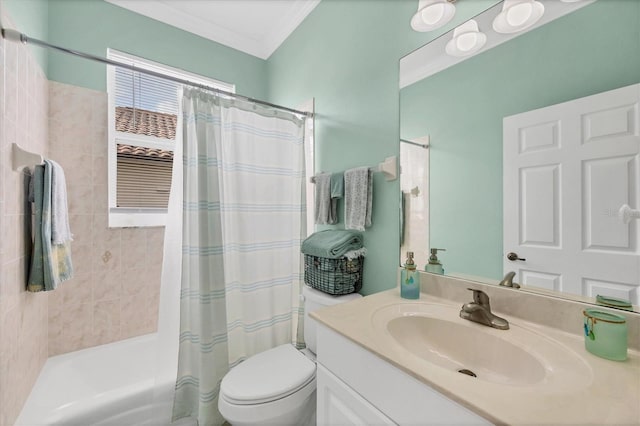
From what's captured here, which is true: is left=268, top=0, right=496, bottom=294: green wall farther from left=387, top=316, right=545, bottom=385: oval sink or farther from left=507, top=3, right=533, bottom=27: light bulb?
left=387, top=316, right=545, bottom=385: oval sink

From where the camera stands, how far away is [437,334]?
922 mm

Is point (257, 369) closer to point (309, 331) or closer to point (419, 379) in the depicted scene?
point (309, 331)

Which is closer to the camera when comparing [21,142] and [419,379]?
[419,379]

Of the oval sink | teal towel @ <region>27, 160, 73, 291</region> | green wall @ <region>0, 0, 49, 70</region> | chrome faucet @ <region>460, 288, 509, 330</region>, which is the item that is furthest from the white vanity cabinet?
green wall @ <region>0, 0, 49, 70</region>

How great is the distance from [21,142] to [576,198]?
226 cm

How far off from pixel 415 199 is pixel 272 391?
3.53 feet

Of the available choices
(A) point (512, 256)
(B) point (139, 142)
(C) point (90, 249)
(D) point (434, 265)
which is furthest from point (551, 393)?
(B) point (139, 142)

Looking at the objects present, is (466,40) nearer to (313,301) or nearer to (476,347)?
(476,347)

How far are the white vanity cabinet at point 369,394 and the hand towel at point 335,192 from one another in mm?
857

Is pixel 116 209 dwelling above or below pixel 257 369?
above

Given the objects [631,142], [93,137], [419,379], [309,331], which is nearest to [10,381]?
[309,331]

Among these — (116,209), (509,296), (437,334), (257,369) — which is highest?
A: (116,209)

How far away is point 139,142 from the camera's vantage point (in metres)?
2.00

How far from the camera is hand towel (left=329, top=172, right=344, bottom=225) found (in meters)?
1.62
